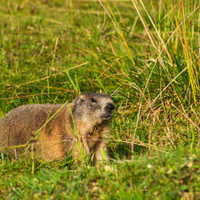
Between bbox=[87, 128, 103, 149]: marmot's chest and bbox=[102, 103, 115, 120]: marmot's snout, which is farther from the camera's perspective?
bbox=[87, 128, 103, 149]: marmot's chest

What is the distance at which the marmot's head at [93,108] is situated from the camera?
466 cm

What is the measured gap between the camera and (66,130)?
4949 mm

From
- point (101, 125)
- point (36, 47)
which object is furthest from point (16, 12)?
point (101, 125)

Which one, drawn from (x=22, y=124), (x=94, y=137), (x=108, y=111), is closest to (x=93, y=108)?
(x=108, y=111)

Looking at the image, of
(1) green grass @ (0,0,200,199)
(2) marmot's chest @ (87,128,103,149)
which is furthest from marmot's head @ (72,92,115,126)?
(1) green grass @ (0,0,200,199)

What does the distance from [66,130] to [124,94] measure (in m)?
1.37

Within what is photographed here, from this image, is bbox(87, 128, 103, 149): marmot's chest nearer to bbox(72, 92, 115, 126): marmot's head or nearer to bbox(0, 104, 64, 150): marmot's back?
bbox(72, 92, 115, 126): marmot's head

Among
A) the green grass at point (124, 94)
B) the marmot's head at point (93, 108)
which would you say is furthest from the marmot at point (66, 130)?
the green grass at point (124, 94)

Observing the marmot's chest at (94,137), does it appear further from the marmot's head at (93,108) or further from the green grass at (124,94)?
the green grass at (124,94)

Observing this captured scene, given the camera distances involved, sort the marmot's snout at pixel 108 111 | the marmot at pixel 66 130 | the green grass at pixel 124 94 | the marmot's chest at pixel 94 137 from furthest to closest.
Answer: the marmot's chest at pixel 94 137, the marmot at pixel 66 130, the marmot's snout at pixel 108 111, the green grass at pixel 124 94

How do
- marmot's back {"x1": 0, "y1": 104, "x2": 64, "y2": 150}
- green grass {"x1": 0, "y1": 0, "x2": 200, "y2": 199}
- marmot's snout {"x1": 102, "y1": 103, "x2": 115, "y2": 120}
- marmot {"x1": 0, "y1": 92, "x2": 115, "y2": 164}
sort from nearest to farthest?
green grass {"x1": 0, "y1": 0, "x2": 200, "y2": 199} < marmot's snout {"x1": 102, "y1": 103, "x2": 115, "y2": 120} < marmot {"x1": 0, "y1": 92, "x2": 115, "y2": 164} < marmot's back {"x1": 0, "y1": 104, "x2": 64, "y2": 150}

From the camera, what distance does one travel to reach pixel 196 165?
128 inches

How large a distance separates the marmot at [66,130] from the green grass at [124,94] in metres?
0.29

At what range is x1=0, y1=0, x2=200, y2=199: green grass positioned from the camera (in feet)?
11.0
